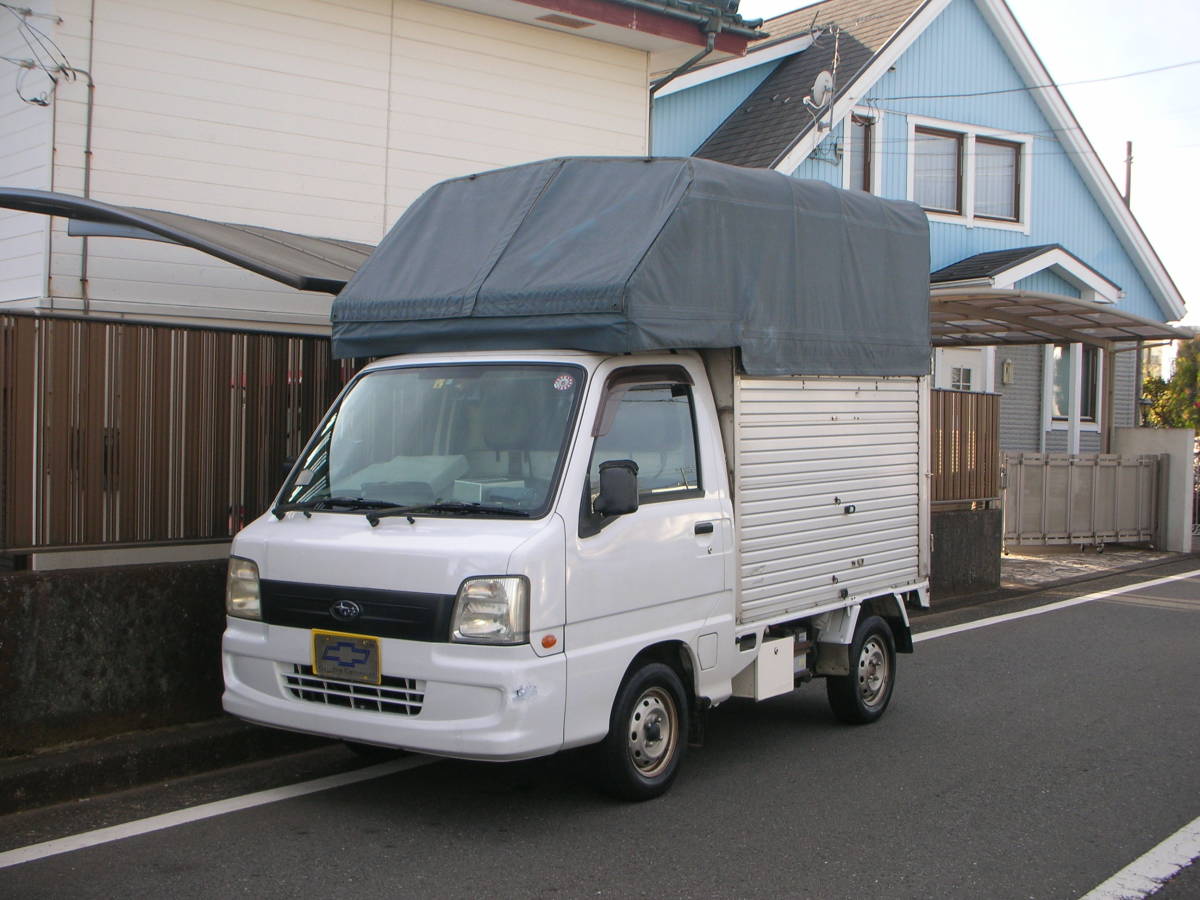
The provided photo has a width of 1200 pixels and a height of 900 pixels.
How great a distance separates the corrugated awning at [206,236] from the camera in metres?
8.01

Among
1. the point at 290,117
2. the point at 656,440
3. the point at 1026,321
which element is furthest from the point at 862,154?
the point at 656,440

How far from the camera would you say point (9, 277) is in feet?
33.2

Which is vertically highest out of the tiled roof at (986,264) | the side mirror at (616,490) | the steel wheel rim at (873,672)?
the tiled roof at (986,264)

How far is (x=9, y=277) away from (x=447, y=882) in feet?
23.5

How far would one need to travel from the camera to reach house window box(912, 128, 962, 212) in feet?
65.6

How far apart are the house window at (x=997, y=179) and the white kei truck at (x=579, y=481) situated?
1435cm

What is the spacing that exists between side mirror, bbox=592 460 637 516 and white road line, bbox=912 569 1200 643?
19.8ft

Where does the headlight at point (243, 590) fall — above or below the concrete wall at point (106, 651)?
above

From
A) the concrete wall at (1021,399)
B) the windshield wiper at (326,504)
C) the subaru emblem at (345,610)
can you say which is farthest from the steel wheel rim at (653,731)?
the concrete wall at (1021,399)

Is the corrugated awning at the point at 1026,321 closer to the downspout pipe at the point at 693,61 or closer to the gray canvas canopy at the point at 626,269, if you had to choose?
the downspout pipe at the point at 693,61

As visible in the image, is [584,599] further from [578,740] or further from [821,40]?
[821,40]

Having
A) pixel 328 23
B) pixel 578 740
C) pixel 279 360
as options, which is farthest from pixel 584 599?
pixel 328 23

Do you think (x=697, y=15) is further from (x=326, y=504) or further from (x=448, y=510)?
(x=448, y=510)

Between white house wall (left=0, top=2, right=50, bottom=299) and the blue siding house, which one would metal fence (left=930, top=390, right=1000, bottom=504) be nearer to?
the blue siding house
